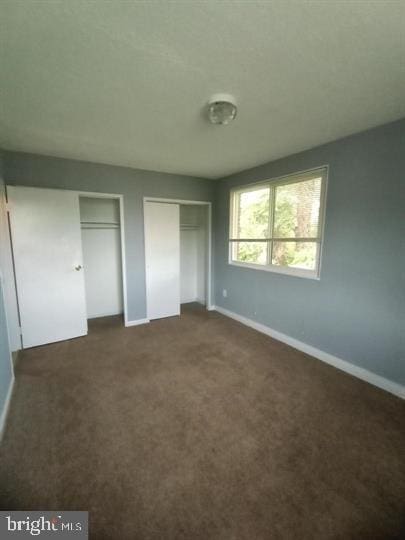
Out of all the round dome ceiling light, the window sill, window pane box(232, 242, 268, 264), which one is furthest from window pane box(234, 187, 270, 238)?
the round dome ceiling light

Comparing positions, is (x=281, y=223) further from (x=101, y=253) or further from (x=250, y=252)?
(x=101, y=253)

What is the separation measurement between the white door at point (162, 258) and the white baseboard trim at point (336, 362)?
1394 mm

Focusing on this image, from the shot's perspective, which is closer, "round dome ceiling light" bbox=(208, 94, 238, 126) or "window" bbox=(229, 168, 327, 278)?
"round dome ceiling light" bbox=(208, 94, 238, 126)

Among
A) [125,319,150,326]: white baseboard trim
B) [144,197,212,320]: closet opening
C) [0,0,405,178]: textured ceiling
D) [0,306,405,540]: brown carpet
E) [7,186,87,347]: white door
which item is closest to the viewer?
[0,0,405,178]: textured ceiling

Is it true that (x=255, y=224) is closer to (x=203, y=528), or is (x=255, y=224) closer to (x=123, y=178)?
(x=123, y=178)

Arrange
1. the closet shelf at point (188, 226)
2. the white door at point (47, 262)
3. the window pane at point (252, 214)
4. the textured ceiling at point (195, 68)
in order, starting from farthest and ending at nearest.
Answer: the closet shelf at point (188, 226), the window pane at point (252, 214), the white door at point (47, 262), the textured ceiling at point (195, 68)

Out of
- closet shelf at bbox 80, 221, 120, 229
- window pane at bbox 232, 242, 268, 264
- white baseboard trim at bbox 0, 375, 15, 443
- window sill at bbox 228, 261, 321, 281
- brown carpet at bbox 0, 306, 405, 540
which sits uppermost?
closet shelf at bbox 80, 221, 120, 229

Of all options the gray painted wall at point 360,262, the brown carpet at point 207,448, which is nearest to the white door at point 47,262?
the brown carpet at point 207,448

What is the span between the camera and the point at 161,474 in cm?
143

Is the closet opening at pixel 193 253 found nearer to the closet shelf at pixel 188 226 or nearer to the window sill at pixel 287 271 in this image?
the closet shelf at pixel 188 226

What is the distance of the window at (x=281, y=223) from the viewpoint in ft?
9.06

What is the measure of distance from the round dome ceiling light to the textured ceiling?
2.4 inches

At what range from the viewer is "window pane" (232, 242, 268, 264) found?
11.3ft

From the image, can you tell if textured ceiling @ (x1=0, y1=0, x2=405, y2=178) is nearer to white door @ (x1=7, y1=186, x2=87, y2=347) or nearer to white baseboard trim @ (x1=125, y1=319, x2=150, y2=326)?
white door @ (x1=7, y1=186, x2=87, y2=347)
